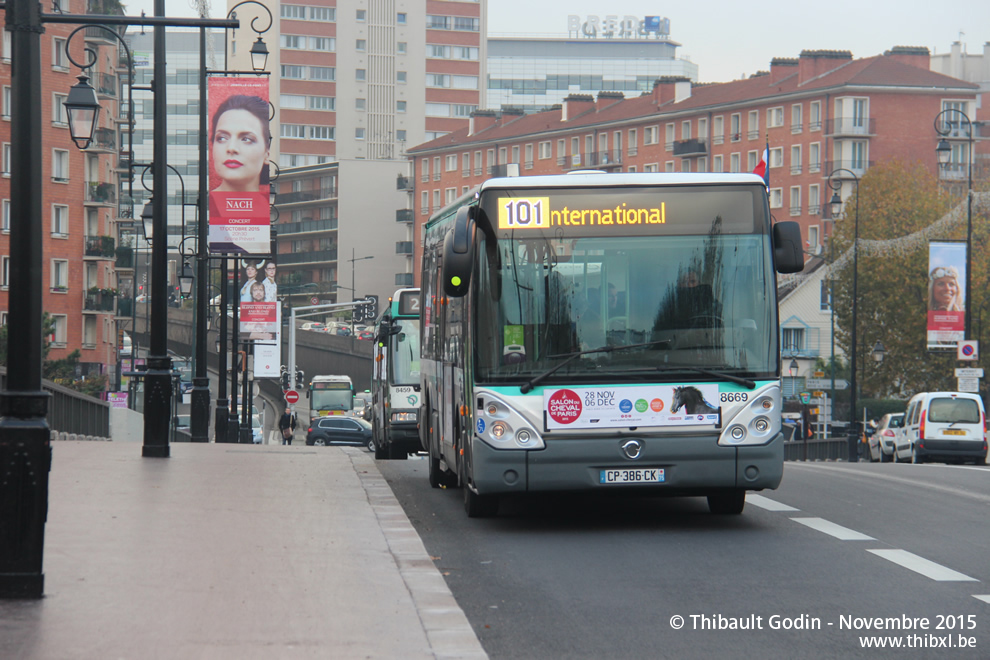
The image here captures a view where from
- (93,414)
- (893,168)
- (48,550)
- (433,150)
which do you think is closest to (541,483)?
(48,550)

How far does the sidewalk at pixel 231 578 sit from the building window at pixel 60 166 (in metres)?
63.3

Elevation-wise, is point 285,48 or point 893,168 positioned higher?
point 285,48

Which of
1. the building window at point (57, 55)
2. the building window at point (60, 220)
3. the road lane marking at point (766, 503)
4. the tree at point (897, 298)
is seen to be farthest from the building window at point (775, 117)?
the road lane marking at point (766, 503)

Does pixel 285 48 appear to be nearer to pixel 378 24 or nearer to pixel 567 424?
pixel 378 24

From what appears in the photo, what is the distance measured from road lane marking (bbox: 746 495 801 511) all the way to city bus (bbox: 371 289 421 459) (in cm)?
1414

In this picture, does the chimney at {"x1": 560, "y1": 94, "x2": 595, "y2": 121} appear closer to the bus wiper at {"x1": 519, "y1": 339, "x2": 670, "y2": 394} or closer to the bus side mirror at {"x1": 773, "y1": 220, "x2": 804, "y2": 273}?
the bus side mirror at {"x1": 773, "y1": 220, "x2": 804, "y2": 273}

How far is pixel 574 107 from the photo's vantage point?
132 metres

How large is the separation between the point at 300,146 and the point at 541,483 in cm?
14602

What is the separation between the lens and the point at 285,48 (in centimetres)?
15275

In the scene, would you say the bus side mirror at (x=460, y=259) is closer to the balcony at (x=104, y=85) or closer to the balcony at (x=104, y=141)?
the balcony at (x=104, y=141)

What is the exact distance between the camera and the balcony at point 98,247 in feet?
261

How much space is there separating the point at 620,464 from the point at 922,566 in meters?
2.82

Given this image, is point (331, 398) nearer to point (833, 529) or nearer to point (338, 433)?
point (338, 433)

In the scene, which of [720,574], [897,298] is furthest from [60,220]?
[720,574]
